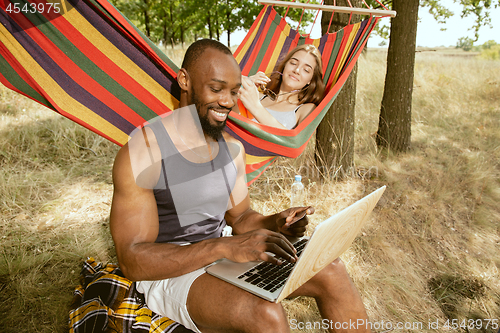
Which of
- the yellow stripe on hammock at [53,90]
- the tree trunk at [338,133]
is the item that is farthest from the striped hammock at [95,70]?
the tree trunk at [338,133]

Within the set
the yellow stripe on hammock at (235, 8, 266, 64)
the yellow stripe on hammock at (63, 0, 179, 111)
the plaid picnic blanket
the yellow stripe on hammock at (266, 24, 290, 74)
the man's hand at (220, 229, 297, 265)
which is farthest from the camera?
the yellow stripe on hammock at (266, 24, 290, 74)

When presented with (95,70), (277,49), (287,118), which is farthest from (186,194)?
(277,49)

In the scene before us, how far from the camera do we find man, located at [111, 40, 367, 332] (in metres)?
0.98

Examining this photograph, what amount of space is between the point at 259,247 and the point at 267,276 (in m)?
0.14

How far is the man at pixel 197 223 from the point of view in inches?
38.7

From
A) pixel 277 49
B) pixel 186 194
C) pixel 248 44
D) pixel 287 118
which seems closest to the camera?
pixel 186 194

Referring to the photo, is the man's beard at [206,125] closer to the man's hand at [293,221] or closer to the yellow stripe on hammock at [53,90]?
the man's hand at [293,221]

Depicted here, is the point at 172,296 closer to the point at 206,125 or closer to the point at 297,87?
the point at 206,125

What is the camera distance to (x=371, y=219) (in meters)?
2.38

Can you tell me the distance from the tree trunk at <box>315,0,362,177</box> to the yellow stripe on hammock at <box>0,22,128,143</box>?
178cm

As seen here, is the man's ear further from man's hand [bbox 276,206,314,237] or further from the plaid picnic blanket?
the plaid picnic blanket

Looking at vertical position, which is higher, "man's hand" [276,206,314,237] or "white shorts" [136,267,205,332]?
"man's hand" [276,206,314,237]

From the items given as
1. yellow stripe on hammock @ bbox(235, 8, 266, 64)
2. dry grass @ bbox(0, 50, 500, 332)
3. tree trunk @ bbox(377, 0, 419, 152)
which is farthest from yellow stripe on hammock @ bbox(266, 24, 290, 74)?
tree trunk @ bbox(377, 0, 419, 152)

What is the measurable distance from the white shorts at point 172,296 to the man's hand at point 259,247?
0.52 feet
